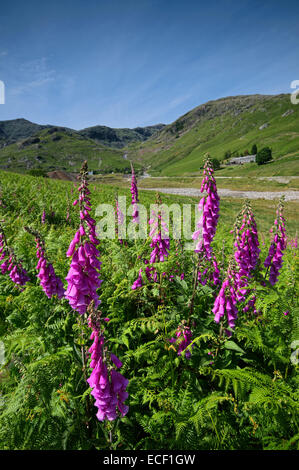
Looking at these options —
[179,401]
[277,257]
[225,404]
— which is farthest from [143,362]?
[277,257]

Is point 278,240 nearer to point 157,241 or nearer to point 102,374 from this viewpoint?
point 157,241

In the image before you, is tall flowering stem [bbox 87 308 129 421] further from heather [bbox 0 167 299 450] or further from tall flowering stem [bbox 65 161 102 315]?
tall flowering stem [bbox 65 161 102 315]

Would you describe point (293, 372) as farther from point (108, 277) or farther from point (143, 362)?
point (108, 277)

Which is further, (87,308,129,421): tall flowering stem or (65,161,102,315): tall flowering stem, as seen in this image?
(65,161,102,315): tall flowering stem

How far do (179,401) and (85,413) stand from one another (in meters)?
1.36

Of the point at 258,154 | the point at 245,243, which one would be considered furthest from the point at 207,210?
the point at 258,154

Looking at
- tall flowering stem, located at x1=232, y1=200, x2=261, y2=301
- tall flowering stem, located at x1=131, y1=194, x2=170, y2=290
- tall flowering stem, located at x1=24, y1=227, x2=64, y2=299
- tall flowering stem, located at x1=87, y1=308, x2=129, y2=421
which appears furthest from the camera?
tall flowering stem, located at x1=131, y1=194, x2=170, y2=290

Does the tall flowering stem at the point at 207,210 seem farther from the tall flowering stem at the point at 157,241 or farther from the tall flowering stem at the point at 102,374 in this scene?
the tall flowering stem at the point at 102,374

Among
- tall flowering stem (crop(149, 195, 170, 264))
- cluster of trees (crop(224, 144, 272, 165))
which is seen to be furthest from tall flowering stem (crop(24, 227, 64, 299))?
cluster of trees (crop(224, 144, 272, 165))

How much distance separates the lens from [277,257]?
5.39 m

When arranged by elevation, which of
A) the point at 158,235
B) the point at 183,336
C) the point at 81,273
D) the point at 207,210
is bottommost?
the point at 183,336

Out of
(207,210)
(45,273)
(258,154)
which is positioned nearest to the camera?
(45,273)

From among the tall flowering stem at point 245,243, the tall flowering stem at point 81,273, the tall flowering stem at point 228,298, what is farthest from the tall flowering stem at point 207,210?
the tall flowering stem at point 81,273

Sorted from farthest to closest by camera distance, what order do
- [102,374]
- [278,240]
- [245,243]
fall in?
1. [278,240]
2. [245,243]
3. [102,374]
